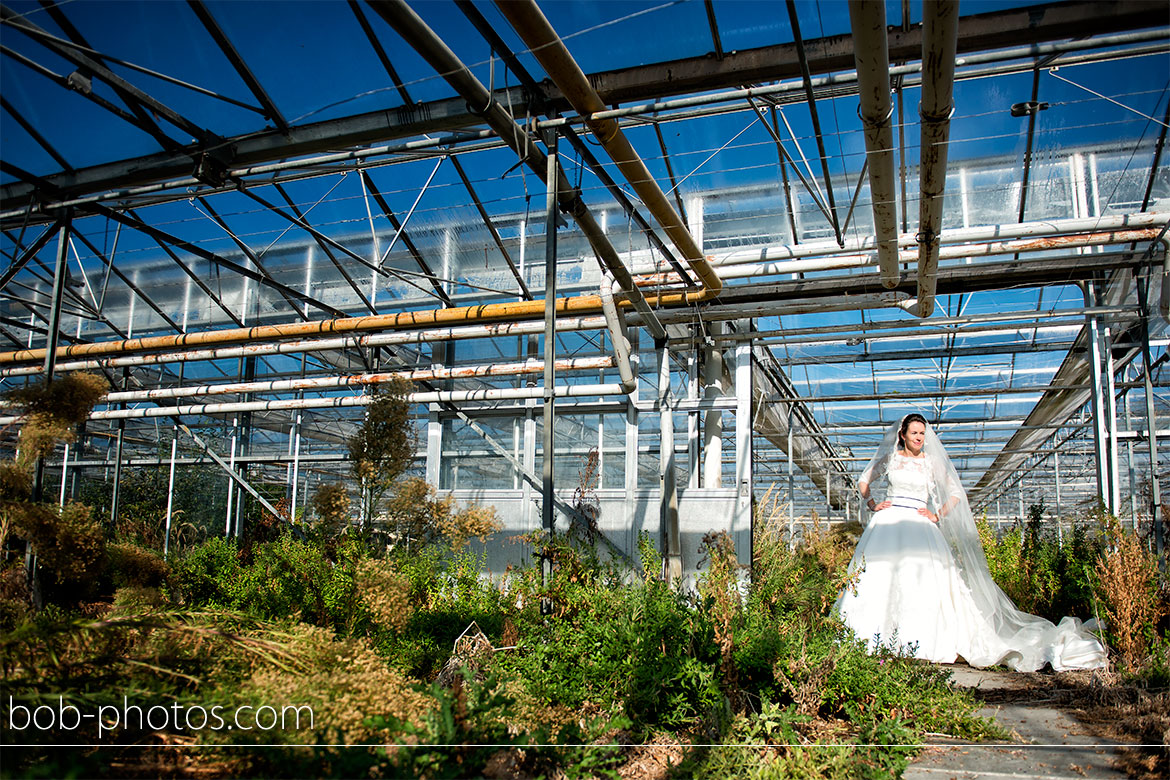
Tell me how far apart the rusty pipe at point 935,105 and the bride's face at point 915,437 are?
61.8 inches

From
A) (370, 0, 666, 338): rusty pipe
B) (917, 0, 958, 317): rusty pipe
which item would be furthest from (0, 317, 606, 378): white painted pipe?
(917, 0, 958, 317): rusty pipe

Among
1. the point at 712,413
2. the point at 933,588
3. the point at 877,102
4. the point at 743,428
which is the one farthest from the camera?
the point at 712,413

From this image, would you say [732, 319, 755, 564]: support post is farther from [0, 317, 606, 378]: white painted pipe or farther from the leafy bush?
the leafy bush

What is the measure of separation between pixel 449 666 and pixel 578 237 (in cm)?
661

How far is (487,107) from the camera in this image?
223 inches

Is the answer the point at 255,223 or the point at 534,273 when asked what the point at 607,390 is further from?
the point at 255,223

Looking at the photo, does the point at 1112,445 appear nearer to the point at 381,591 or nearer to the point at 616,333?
the point at 616,333

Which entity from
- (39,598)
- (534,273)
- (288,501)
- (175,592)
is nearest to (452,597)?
(175,592)

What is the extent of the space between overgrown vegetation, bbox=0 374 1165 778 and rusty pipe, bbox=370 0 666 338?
7.98 feet

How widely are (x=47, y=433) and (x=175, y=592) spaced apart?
2.20 meters

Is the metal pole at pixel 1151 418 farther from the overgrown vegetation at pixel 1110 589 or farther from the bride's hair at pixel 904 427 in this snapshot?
the bride's hair at pixel 904 427

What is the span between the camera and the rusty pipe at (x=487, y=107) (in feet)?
15.9

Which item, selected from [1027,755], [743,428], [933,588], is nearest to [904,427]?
[933,588]

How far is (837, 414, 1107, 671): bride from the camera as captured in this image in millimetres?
5816
